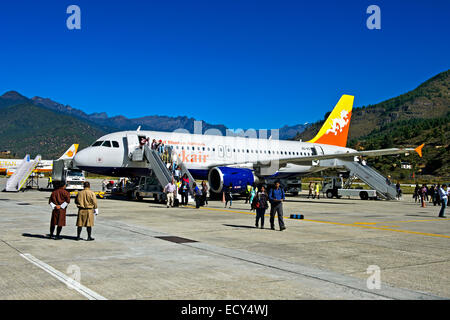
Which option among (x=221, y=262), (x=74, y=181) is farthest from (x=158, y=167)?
(x=221, y=262)

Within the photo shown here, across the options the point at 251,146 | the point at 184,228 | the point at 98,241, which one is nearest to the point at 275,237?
the point at 184,228

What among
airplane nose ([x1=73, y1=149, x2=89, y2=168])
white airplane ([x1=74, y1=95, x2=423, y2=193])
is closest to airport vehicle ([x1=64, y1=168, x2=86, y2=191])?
white airplane ([x1=74, y1=95, x2=423, y2=193])

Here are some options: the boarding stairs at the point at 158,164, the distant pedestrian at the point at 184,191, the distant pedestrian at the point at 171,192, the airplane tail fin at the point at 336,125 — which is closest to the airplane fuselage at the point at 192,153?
the boarding stairs at the point at 158,164

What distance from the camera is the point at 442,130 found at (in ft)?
421

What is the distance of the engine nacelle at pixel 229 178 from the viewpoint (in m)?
26.9

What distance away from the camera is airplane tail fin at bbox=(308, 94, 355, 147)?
42.9 metres

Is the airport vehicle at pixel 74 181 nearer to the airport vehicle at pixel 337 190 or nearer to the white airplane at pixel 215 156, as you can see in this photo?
the white airplane at pixel 215 156

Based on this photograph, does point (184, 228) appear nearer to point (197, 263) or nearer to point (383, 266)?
point (197, 263)

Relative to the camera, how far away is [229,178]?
26.9 meters

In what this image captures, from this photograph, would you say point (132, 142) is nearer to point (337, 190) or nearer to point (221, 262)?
point (221, 262)

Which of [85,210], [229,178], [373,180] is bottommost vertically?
[85,210]

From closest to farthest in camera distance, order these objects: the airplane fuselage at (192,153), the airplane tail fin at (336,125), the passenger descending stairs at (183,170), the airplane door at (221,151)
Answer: the passenger descending stairs at (183,170) → the airplane fuselage at (192,153) → the airplane door at (221,151) → the airplane tail fin at (336,125)

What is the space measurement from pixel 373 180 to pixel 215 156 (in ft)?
50.5

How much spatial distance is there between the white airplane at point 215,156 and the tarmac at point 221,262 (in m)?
11.9
